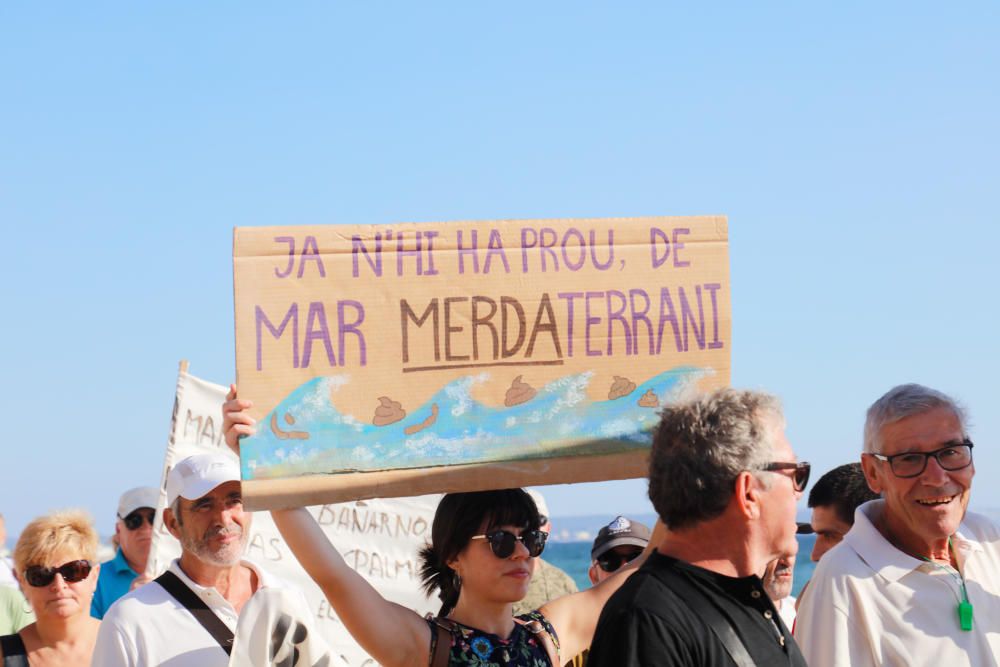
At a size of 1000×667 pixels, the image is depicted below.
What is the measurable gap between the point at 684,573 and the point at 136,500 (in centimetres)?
537

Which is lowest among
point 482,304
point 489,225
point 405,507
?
point 405,507

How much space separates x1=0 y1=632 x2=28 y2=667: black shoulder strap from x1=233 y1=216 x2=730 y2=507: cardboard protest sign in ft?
8.17

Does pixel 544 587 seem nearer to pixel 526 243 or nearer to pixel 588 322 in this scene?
pixel 588 322

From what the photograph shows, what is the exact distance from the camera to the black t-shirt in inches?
113

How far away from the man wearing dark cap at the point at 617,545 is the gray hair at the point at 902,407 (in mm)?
1574

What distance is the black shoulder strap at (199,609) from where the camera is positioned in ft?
15.4

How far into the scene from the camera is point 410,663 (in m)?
3.96

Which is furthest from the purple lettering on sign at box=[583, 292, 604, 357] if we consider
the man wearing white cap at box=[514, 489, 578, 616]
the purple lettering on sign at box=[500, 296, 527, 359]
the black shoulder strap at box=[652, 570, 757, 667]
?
the man wearing white cap at box=[514, 489, 578, 616]

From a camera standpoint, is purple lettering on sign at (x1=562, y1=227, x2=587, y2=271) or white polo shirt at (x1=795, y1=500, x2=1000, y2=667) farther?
purple lettering on sign at (x1=562, y1=227, x2=587, y2=271)

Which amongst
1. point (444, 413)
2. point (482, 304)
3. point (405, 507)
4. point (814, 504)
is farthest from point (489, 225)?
point (405, 507)

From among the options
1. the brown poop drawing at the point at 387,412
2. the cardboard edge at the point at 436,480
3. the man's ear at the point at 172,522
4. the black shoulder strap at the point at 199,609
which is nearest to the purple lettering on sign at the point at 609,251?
the cardboard edge at the point at 436,480

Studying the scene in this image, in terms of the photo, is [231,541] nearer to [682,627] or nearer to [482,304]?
[482,304]

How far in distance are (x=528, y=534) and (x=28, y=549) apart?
2.86m

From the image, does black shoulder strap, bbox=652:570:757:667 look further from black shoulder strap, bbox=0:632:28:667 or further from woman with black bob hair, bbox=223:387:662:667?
black shoulder strap, bbox=0:632:28:667
